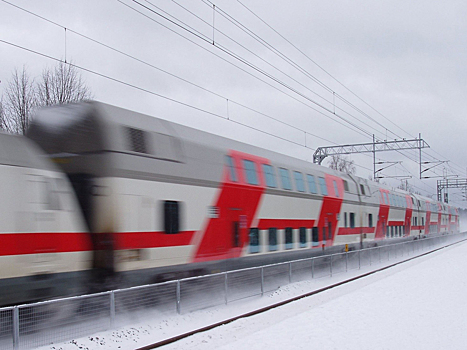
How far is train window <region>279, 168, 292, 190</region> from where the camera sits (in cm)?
1945

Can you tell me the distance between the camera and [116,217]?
11.5 metres

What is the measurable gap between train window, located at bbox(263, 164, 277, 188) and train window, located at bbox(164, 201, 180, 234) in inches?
219

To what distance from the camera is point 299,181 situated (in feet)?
68.4

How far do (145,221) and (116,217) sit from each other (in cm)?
94

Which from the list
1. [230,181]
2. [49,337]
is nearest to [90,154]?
[49,337]

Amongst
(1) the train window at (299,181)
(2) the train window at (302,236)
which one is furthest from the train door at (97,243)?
(2) the train window at (302,236)

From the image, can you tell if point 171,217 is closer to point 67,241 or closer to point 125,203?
point 125,203

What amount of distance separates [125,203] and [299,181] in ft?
34.5

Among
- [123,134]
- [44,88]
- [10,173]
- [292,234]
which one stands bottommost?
[292,234]

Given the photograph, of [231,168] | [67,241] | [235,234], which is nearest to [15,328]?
[67,241]

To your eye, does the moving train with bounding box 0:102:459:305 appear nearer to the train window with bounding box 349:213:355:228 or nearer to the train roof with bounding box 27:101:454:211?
the train roof with bounding box 27:101:454:211

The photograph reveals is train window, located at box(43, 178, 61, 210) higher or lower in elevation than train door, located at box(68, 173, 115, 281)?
higher

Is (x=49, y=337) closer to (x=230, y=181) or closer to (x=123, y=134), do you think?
(x=123, y=134)

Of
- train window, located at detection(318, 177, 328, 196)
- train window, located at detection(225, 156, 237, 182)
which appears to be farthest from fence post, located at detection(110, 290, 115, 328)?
train window, located at detection(318, 177, 328, 196)
